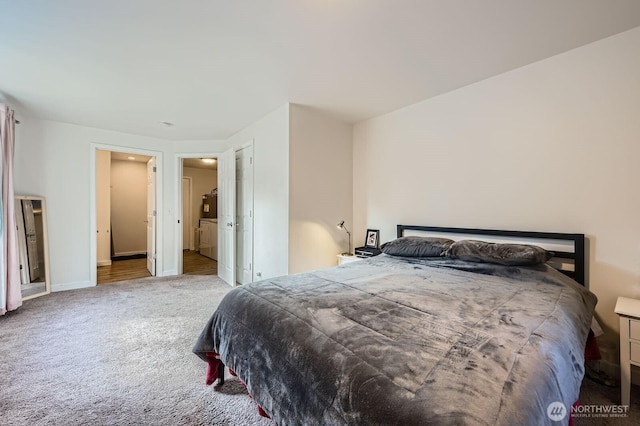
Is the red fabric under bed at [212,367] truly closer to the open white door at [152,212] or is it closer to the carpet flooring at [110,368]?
the carpet flooring at [110,368]

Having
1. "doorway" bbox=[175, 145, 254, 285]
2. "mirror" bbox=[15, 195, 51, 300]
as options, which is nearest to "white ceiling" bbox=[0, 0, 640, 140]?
"doorway" bbox=[175, 145, 254, 285]

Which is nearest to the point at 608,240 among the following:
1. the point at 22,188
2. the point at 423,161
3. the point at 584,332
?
the point at 584,332

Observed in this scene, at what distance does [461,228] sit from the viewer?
2734mm

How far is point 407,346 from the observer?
102 cm

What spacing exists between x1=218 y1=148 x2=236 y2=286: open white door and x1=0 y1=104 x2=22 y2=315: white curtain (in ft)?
Result: 7.45

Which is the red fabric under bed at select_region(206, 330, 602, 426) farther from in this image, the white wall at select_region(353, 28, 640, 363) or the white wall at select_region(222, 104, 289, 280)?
the white wall at select_region(222, 104, 289, 280)

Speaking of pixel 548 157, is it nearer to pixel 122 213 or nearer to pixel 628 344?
pixel 628 344

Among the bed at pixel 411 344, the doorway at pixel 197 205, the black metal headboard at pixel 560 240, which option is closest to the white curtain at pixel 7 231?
the bed at pixel 411 344

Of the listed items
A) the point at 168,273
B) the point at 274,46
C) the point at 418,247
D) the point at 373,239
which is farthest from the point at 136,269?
the point at 418,247

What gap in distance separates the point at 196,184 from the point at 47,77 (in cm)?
504

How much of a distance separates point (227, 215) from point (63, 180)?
7.51 feet

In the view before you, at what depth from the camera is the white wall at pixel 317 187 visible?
10.4 ft

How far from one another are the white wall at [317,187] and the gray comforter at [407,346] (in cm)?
134

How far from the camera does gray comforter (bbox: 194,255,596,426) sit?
80 cm
